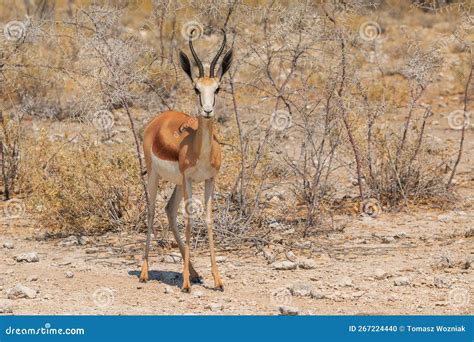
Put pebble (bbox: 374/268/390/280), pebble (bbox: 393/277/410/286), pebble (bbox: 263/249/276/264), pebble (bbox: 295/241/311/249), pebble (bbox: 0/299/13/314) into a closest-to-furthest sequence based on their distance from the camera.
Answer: pebble (bbox: 0/299/13/314)
pebble (bbox: 393/277/410/286)
pebble (bbox: 374/268/390/280)
pebble (bbox: 263/249/276/264)
pebble (bbox: 295/241/311/249)

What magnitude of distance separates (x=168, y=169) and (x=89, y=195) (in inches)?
90.0

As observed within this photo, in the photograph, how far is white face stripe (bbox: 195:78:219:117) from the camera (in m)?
6.69

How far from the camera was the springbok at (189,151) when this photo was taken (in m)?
6.97

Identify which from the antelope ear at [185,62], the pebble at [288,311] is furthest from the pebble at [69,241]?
the pebble at [288,311]

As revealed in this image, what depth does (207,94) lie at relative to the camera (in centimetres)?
673

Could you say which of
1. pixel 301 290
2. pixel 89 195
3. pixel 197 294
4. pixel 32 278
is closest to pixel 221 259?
pixel 197 294

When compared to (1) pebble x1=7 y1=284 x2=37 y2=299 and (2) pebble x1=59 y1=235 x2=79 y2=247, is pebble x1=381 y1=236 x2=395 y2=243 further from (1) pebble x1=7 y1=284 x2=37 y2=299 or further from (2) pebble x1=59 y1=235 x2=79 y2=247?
(1) pebble x1=7 y1=284 x2=37 y2=299

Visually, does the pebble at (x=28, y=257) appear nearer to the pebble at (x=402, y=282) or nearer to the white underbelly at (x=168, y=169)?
the white underbelly at (x=168, y=169)

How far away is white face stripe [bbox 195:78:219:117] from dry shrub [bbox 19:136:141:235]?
9.40ft

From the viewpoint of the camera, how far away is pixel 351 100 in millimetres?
9656

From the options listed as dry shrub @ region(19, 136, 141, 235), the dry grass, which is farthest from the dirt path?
the dry grass

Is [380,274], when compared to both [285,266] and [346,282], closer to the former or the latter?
[346,282]

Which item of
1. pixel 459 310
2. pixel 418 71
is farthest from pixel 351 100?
pixel 459 310

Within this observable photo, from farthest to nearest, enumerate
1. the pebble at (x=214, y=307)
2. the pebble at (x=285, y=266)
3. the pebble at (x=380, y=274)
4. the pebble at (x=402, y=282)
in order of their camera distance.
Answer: the pebble at (x=285, y=266) < the pebble at (x=380, y=274) < the pebble at (x=402, y=282) < the pebble at (x=214, y=307)
